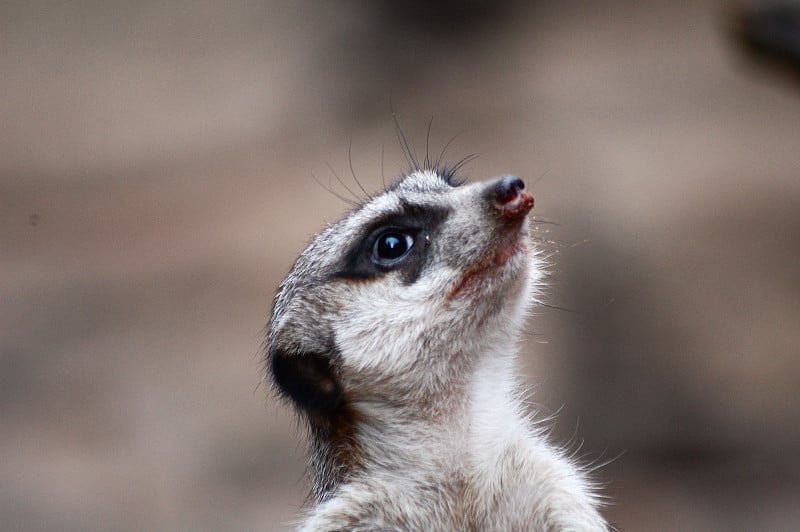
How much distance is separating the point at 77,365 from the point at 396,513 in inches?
171

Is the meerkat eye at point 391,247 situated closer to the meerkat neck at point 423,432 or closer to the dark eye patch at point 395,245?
the dark eye patch at point 395,245

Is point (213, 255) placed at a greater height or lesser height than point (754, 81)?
lesser

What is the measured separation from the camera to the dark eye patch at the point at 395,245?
268cm

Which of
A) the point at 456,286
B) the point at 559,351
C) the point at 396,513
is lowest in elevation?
the point at 396,513

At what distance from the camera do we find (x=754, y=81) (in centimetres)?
673

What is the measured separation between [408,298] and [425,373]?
0.20m

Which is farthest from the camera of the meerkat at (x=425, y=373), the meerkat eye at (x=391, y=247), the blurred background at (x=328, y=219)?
the blurred background at (x=328, y=219)

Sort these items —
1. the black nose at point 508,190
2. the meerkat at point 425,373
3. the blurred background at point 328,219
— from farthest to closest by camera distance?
the blurred background at point 328,219 < the black nose at point 508,190 < the meerkat at point 425,373

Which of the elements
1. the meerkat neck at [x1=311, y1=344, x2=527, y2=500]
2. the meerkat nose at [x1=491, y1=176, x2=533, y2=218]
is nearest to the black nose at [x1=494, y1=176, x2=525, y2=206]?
the meerkat nose at [x1=491, y1=176, x2=533, y2=218]

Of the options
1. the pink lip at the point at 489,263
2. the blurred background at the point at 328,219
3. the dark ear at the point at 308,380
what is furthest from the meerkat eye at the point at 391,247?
the blurred background at the point at 328,219

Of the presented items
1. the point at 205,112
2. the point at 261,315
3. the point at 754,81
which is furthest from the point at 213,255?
the point at 754,81

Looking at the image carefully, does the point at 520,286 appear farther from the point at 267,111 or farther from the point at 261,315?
the point at 267,111

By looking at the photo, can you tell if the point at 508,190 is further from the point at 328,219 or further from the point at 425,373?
the point at 328,219

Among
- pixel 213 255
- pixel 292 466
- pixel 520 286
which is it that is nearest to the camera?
pixel 520 286
